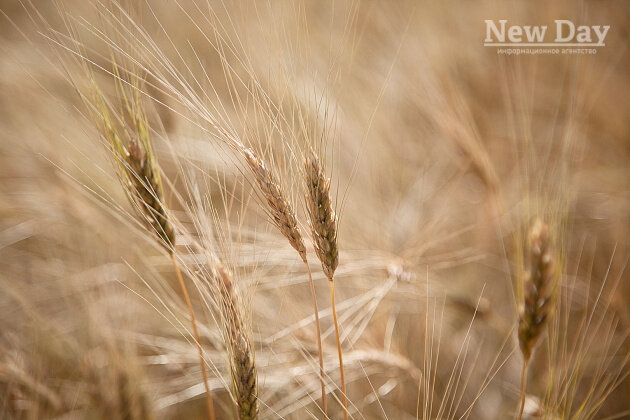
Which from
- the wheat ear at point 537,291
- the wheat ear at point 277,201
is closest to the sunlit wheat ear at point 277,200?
the wheat ear at point 277,201

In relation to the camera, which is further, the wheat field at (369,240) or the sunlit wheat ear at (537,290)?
the wheat field at (369,240)

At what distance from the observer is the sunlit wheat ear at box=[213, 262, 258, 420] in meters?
0.49

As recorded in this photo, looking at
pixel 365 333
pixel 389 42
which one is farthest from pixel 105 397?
pixel 389 42

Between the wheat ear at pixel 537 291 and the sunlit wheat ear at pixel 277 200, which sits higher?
the sunlit wheat ear at pixel 277 200

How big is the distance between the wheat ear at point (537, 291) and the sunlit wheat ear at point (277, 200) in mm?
244

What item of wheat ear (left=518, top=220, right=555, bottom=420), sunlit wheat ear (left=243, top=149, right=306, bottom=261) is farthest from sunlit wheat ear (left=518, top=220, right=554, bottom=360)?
sunlit wheat ear (left=243, top=149, right=306, bottom=261)

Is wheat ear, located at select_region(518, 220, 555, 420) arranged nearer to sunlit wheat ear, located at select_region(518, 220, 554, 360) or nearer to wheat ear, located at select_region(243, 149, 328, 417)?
sunlit wheat ear, located at select_region(518, 220, 554, 360)

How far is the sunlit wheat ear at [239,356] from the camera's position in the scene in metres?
0.49

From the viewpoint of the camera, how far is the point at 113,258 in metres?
1.04

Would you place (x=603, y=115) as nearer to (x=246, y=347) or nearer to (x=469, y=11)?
(x=469, y=11)

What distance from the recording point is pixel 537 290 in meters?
0.48

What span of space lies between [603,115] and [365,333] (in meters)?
0.77

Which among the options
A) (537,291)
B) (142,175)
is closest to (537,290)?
(537,291)

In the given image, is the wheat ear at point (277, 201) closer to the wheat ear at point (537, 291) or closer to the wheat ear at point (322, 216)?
the wheat ear at point (322, 216)
